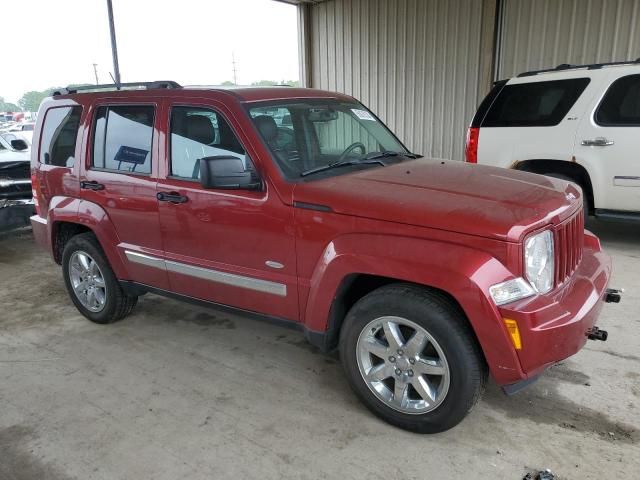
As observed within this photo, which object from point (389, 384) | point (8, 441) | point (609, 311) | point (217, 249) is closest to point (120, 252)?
point (217, 249)

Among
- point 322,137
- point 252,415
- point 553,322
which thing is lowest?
point 252,415

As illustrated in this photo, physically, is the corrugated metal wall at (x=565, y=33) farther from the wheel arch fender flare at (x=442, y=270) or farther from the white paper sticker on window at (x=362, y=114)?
the wheel arch fender flare at (x=442, y=270)

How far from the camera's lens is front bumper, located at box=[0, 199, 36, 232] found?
6.64 m

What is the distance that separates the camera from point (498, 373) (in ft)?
7.92

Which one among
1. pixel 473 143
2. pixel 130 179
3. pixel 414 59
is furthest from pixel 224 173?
pixel 414 59

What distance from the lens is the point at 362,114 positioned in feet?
13.1

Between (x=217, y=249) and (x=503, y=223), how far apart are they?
1.80 m

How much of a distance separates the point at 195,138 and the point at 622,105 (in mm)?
4769

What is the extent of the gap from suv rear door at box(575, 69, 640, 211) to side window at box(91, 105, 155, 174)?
15.5 ft

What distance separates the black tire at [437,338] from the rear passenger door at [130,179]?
1.72 metres

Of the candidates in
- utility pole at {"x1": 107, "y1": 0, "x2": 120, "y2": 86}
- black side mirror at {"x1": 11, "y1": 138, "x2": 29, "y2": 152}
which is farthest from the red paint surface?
utility pole at {"x1": 107, "y1": 0, "x2": 120, "y2": 86}

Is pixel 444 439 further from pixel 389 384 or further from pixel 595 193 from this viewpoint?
pixel 595 193

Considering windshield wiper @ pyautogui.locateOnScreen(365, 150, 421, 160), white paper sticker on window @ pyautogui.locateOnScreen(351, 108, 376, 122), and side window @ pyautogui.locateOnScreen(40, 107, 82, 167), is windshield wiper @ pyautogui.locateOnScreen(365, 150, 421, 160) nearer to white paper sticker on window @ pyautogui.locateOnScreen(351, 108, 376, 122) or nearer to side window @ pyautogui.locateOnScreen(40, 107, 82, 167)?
white paper sticker on window @ pyautogui.locateOnScreen(351, 108, 376, 122)

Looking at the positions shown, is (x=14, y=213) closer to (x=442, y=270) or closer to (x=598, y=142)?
(x=442, y=270)
